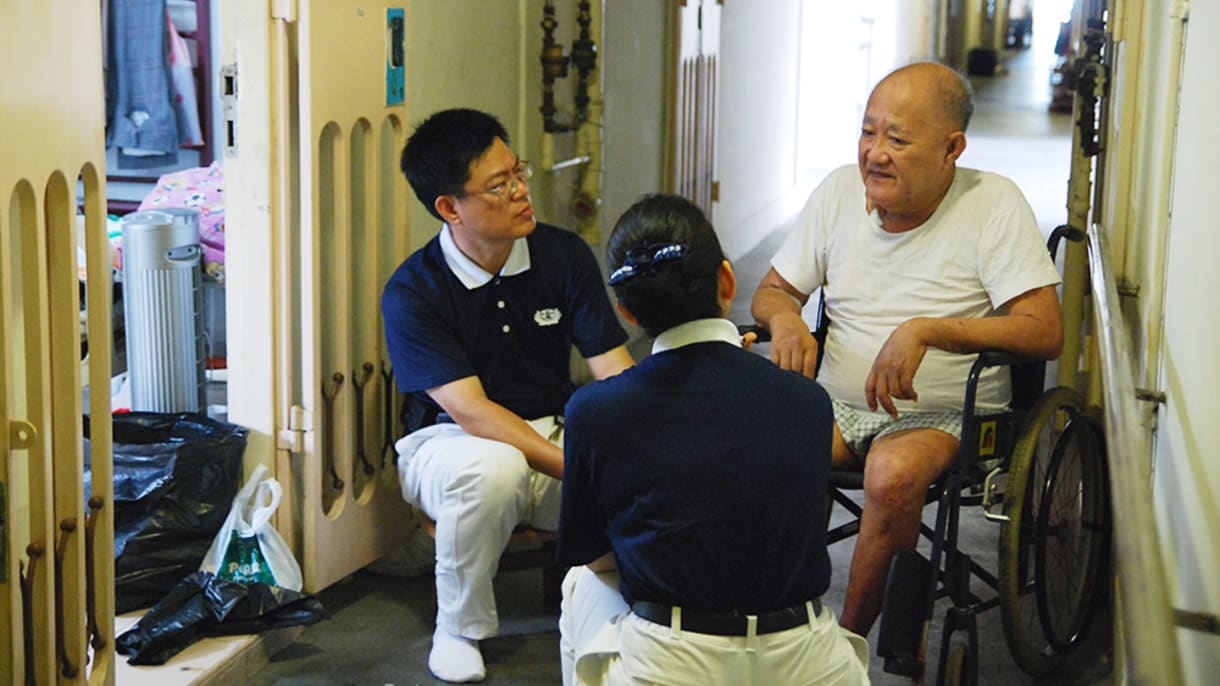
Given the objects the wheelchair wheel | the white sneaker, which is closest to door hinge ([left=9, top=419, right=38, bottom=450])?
the white sneaker

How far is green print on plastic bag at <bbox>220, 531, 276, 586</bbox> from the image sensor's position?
3027mm

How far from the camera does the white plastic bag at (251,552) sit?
9.93ft

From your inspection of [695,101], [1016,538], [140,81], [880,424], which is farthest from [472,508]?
[140,81]

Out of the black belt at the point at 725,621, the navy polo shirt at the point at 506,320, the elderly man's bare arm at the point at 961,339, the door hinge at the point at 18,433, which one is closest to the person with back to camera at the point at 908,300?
the elderly man's bare arm at the point at 961,339

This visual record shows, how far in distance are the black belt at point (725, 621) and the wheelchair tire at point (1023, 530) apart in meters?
0.87

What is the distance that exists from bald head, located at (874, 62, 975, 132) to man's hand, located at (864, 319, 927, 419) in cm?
42

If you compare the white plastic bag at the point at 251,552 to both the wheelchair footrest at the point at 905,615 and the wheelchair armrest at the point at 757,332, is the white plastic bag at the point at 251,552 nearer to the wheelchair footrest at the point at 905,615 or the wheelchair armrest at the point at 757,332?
the wheelchair armrest at the point at 757,332

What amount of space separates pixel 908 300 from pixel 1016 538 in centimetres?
53

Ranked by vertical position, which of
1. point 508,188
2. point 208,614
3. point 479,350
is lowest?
point 208,614

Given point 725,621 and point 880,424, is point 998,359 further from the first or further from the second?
point 725,621

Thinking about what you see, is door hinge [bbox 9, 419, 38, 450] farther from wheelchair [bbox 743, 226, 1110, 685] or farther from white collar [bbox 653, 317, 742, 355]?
wheelchair [bbox 743, 226, 1110, 685]

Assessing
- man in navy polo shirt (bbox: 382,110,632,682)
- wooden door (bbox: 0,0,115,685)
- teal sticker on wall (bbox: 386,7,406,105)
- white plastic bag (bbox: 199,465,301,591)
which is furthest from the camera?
teal sticker on wall (bbox: 386,7,406,105)

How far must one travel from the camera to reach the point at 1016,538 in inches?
104

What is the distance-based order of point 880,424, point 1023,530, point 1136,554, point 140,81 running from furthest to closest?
point 140,81, point 880,424, point 1023,530, point 1136,554
